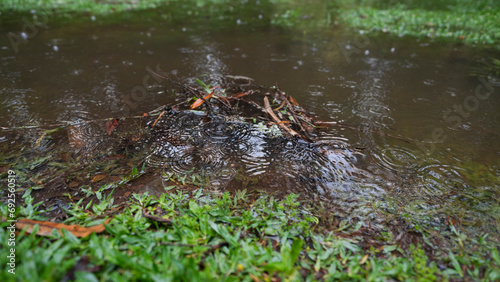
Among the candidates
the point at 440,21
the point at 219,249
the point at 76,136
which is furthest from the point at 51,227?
the point at 440,21

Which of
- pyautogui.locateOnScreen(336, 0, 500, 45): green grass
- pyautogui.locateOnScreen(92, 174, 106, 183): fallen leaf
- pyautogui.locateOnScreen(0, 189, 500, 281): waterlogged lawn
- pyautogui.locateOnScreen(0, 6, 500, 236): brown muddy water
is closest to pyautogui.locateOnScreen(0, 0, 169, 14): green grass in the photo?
pyautogui.locateOnScreen(0, 6, 500, 236): brown muddy water

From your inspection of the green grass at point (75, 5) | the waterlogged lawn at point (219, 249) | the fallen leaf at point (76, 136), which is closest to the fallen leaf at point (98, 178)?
the waterlogged lawn at point (219, 249)

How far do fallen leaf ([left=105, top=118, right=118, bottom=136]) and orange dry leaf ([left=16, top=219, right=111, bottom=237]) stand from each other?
50.4 inches

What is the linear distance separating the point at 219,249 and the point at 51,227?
983 mm

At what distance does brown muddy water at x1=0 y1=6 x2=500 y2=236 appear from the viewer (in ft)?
7.21

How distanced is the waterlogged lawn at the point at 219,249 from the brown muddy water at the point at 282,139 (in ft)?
0.83

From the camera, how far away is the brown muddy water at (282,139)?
86.5 inches

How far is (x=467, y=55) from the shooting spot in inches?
205

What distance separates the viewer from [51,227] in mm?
1620

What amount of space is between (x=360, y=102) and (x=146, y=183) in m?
2.77

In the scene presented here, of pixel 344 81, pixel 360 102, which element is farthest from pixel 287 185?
pixel 344 81

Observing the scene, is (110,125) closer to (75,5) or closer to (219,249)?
(219,249)

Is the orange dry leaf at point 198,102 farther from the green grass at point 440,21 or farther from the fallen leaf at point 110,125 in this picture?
the green grass at point 440,21

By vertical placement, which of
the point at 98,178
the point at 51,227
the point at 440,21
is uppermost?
the point at 440,21
